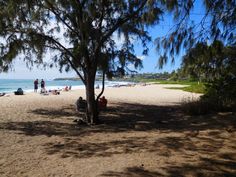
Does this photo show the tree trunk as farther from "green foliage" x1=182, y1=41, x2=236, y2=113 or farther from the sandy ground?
"green foliage" x1=182, y1=41, x2=236, y2=113

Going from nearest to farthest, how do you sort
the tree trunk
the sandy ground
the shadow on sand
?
the shadow on sand
the sandy ground
the tree trunk

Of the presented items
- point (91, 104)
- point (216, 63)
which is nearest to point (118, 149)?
point (216, 63)

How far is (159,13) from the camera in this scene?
6.50 meters

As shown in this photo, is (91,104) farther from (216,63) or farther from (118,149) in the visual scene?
(216,63)

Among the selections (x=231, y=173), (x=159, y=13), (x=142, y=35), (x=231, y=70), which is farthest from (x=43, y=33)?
(x=231, y=173)

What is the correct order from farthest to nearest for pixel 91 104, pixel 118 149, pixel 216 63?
pixel 91 104, pixel 118 149, pixel 216 63

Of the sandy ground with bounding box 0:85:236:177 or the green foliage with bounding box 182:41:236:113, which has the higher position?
the green foliage with bounding box 182:41:236:113

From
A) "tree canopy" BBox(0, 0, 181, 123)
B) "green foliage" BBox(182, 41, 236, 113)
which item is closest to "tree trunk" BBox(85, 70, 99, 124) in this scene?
"tree canopy" BBox(0, 0, 181, 123)

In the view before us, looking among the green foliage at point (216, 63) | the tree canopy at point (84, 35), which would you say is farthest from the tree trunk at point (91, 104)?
the green foliage at point (216, 63)

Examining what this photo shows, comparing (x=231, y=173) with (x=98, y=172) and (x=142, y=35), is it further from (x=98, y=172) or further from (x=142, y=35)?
(x=142, y=35)

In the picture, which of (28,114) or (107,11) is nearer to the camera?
(107,11)

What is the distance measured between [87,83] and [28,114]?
350cm

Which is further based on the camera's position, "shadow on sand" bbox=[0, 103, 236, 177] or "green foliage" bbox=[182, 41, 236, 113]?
"green foliage" bbox=[182, 41, 236, 113]

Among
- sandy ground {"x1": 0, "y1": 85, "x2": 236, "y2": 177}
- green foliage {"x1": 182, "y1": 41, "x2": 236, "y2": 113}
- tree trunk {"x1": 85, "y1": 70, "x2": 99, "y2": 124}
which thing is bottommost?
sandy ground {"x1": 0, "y1": 85, "x2": 236, "y2": 177}
